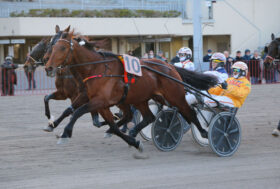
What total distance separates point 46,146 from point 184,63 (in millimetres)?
2790

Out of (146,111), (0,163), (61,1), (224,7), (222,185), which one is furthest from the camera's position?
(224,7)

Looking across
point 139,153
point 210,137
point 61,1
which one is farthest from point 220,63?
point 61,1

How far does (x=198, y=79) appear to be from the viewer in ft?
22.9

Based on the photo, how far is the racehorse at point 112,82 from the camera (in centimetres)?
579

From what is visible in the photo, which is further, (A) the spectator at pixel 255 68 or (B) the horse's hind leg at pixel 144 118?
(A) the spectator at pixel 255 68

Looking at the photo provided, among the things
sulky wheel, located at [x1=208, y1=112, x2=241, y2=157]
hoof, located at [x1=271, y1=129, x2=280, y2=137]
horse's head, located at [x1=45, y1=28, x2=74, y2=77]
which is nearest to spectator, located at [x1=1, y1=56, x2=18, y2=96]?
horse's head, located at [x1=45, y1=28, x2=74, y2=77]

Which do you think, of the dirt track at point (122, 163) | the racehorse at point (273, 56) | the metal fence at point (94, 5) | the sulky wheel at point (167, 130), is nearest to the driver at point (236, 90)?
the sulky wheel at point (167, 130)

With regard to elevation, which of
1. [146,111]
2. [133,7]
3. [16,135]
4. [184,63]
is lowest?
[16,135]

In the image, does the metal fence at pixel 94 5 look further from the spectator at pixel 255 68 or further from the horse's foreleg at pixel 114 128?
the horse's foreleg at pixel 114 128

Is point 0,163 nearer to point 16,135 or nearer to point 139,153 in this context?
point 139,153

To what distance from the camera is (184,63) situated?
26.1 ft

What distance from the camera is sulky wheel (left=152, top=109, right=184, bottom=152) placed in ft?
21.7

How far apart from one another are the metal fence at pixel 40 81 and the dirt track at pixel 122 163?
7.50 meters

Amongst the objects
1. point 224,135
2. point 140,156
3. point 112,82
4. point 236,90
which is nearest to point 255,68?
point 236,90
